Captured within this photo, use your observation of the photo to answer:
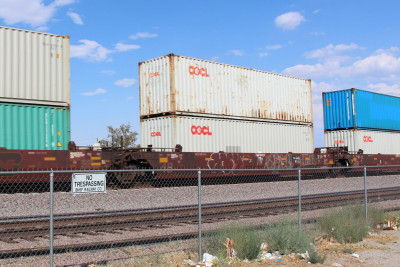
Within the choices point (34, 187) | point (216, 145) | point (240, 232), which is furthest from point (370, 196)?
point (34, 187)

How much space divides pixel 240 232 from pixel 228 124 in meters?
→ 12.5

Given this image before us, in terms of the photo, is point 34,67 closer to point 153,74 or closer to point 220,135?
point 153,74

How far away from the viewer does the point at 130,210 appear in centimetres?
731

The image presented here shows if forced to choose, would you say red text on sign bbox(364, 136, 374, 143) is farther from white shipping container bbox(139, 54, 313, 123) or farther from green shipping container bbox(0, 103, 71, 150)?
green shipping container bbox(0, 103, 71, 150)

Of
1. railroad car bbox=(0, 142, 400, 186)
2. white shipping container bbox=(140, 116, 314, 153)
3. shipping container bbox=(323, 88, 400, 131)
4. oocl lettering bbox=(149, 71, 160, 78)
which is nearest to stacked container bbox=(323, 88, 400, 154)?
shipping container bbox=(323, 88, 400, 131)

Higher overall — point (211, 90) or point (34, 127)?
point (211, 90)

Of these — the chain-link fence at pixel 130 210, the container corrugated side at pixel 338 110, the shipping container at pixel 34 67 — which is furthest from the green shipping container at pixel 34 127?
the container corrugated side at pixel 338 110

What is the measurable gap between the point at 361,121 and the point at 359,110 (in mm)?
725

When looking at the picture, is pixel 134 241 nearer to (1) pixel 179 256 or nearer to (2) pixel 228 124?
(1) pixel 179 256

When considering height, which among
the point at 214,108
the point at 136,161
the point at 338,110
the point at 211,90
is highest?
the point at 211,90

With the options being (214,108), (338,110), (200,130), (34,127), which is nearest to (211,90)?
(214,108)

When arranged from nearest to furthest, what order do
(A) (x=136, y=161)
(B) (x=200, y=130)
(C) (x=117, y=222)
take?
(C) (x=117, y=222), (A) (x=136, y=161), (B) (x=200, y=130)

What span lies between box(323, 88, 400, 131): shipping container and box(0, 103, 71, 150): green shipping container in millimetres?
18375

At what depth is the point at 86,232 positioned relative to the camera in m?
7.80
